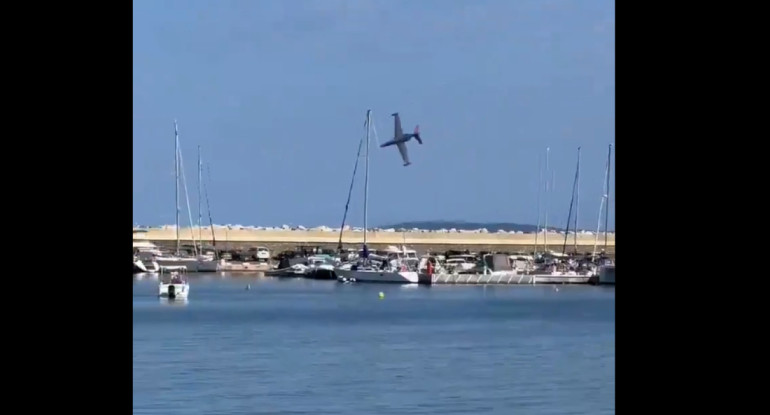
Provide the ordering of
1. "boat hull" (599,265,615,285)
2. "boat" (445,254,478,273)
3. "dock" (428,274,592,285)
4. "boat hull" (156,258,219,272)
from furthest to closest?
"boat hull" (156,258,219,272) < "boat" (445,254,478,273) < "dock" (428,274,592,285) < "boat hull" (599,265,615,285)

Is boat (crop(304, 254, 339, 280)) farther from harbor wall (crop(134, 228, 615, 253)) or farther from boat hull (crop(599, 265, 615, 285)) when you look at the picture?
boat hull (crop(599, 265, 615, 285))

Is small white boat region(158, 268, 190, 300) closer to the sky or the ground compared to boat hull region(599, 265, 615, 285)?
closer to the ground

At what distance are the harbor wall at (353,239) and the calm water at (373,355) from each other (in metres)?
24.8

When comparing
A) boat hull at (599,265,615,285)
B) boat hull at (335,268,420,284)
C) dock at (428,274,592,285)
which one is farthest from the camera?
dock at (428,274,592,285)

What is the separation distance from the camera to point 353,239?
8200 centimetres

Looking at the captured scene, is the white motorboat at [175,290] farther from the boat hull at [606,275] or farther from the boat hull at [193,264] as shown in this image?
the boat hull at [606,275]

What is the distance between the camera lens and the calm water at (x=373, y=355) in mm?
19656

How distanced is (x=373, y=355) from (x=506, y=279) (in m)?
34.8

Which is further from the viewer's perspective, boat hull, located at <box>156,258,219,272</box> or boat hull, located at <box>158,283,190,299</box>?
boat hull, located at <box>156,258,219,272</box>

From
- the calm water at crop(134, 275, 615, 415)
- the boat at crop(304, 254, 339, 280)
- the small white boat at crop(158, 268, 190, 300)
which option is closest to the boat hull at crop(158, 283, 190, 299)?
the small white boat at crop(158, 268, 190, 300)

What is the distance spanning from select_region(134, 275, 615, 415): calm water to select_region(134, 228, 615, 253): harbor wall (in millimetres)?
24787

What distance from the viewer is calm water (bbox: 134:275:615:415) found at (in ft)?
64.5
